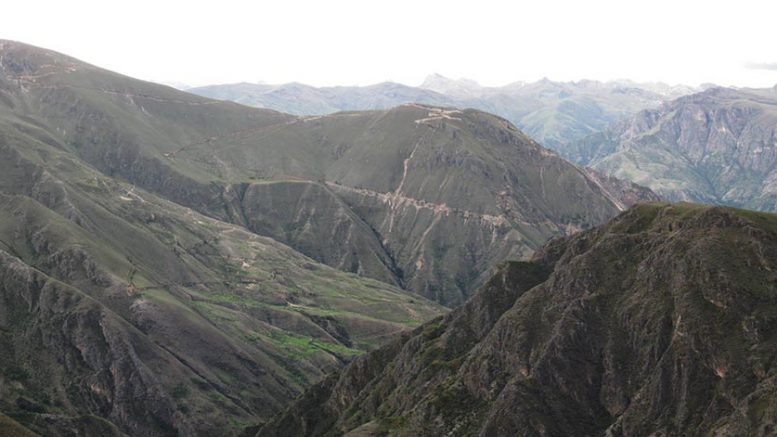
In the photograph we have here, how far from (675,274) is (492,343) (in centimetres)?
4918

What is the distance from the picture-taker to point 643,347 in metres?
168

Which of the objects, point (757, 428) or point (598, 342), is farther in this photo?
point (598, 342)

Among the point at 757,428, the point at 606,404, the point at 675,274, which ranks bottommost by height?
the point at 606,404

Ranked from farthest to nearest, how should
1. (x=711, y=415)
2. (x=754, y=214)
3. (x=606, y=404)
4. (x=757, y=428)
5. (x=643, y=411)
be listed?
(x=754, y=214), (x=606, y=404), (x=643, y=411), (x=711, y=415), (x=757, y=428)

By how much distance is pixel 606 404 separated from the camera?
16800cm

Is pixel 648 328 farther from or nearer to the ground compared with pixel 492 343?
farther from the ground

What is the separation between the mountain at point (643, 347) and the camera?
149 meters

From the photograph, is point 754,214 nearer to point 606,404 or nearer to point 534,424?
point 606,404

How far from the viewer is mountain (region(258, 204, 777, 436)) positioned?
149 m

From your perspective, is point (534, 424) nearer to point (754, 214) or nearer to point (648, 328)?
point (648, 328)

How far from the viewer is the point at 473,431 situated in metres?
177

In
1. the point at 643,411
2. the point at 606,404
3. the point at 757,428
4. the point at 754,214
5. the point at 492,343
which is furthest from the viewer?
the point at 492,343

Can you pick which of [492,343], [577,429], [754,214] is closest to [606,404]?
[577,429]

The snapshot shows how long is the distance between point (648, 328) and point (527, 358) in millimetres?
30087
